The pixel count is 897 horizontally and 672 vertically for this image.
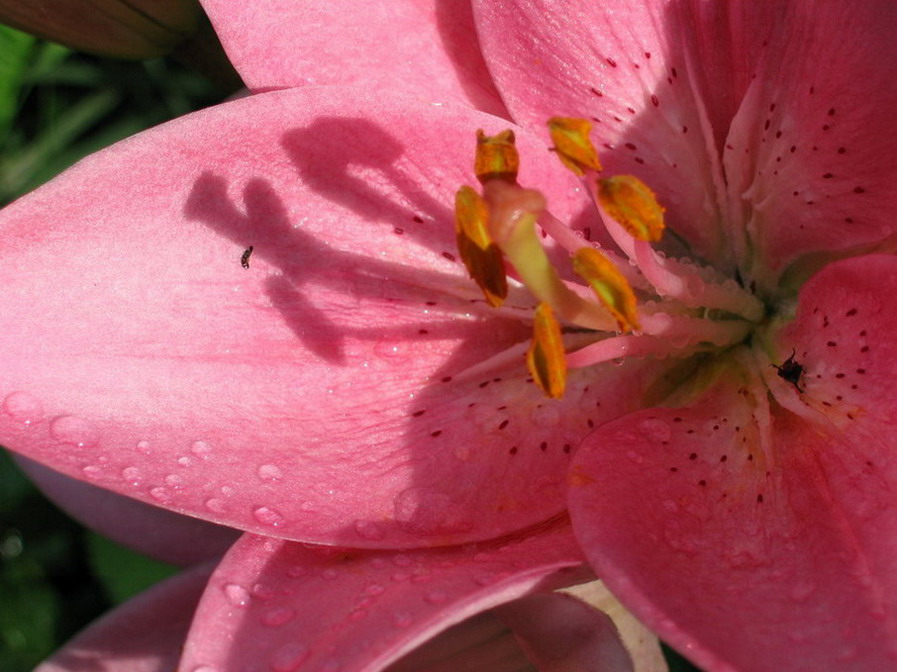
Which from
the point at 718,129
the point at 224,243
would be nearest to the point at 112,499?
the point at 224,243

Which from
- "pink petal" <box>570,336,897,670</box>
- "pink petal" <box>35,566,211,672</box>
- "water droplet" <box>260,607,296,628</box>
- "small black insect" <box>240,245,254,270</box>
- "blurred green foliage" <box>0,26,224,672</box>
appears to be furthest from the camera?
"blurred green foliage" <box>0,26,224,672</box>

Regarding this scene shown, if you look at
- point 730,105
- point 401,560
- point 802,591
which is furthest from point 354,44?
point 802,591

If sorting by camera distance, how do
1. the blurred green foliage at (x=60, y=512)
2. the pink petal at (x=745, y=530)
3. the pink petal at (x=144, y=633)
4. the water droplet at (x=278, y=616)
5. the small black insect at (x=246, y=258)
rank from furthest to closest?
the blurred green foliage at (x=60, y=512) → the pink petal at (x=144, y=633) → the small black insect at (x=246, y=258) → the water droplet at (x=278, y=616) → the pink petal at (x=745, y=530)

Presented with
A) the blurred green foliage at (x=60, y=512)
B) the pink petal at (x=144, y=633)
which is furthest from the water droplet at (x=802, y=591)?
the blurred green foliage at (x=60, y=512)

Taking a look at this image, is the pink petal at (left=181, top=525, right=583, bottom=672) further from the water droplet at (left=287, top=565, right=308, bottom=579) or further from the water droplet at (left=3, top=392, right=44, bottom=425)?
the water droplet at (left=3, top=392, right=44, bottom=425)

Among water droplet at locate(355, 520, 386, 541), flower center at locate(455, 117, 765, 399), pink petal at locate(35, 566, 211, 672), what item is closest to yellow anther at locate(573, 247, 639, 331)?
flower center at locate(455, 117, 765, 399)

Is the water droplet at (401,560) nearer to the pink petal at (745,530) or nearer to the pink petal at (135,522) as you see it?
the pink petal at (745,530)

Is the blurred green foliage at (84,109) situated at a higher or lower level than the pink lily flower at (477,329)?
lower
